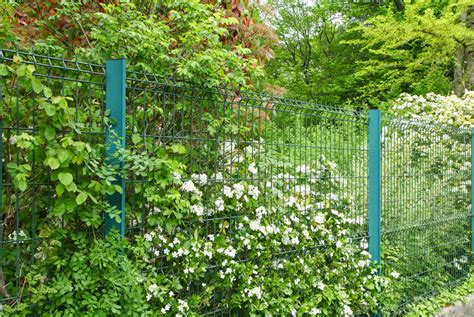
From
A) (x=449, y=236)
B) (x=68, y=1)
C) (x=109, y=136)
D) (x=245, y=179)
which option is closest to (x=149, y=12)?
(x=68, y=1)

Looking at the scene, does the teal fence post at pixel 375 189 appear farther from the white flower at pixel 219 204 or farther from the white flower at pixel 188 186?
the white flower at pixel 188 186

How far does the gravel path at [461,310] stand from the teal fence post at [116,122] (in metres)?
4.47

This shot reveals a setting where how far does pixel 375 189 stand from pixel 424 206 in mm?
1403

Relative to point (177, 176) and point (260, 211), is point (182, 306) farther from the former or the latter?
point (260, 211)

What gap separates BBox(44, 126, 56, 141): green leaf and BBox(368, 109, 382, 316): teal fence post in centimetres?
360

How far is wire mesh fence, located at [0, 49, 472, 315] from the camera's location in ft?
9.47

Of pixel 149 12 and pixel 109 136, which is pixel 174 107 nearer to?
pixel 109 136

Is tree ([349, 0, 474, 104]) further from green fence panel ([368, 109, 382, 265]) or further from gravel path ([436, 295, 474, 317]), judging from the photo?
green fence panel ([368, 109, 382, 265])

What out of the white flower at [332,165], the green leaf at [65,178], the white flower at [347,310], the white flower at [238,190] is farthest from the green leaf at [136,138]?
the white flower at [347,310]

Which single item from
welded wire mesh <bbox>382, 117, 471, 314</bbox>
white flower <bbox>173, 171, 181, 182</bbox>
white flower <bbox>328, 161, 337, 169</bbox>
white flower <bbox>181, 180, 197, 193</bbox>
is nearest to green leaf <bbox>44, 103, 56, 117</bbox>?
white flower <bbox>173, 171, 181, 182</bbox>

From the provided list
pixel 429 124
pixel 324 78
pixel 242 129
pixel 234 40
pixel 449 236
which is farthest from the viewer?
pixel 324 78

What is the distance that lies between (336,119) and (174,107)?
211cm

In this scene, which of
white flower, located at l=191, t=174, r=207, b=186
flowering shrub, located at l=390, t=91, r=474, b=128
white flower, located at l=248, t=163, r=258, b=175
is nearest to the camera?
white flower, located at l=191, t=174, r=207, b=186

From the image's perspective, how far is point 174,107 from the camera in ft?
12.0
